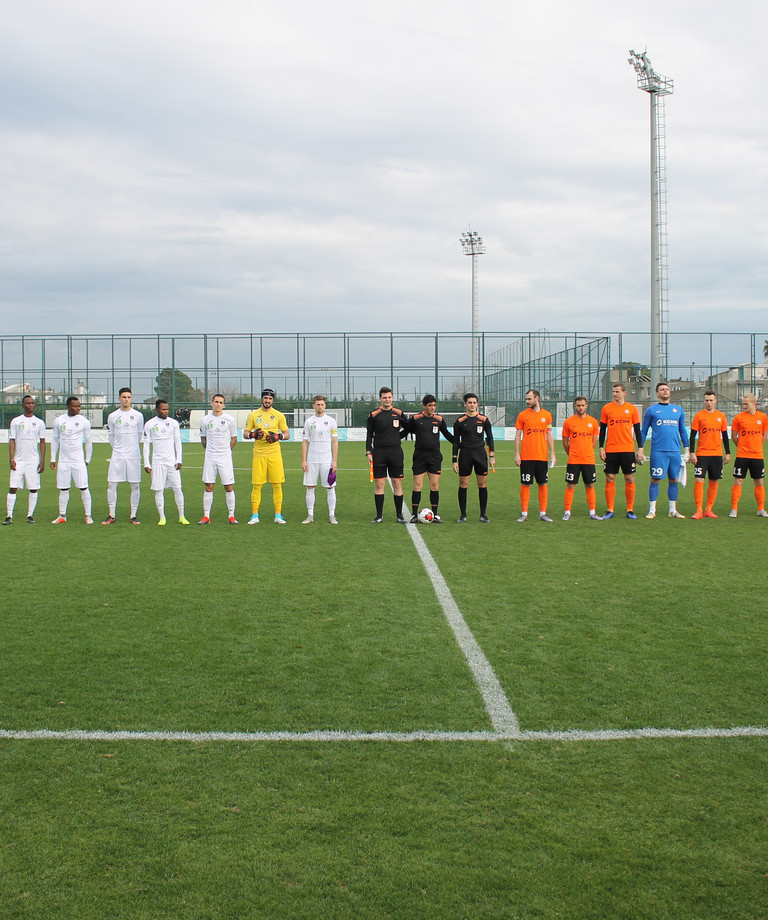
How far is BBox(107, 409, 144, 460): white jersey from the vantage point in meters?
11.9

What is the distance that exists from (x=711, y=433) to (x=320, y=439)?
618cm

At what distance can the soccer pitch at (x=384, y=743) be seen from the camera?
2.89 metres

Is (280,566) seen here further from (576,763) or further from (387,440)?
(576,763)

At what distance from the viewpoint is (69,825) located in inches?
128

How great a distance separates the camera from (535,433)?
1170 cm

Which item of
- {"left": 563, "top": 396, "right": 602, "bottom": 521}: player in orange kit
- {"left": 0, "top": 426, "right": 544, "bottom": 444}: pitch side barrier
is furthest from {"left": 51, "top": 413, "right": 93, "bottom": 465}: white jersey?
{"left": 0, "top": 426, "right": 544, "bottom": 444}: pitch side barrier

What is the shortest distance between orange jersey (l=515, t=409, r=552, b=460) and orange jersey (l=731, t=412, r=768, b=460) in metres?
3.11

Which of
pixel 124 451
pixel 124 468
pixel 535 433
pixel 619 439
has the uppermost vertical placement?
pixel 535 433

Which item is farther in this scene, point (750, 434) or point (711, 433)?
point (711, 433)

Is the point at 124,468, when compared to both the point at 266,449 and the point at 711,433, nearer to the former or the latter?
the point at 266,449

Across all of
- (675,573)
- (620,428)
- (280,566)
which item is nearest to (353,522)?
(280,566)

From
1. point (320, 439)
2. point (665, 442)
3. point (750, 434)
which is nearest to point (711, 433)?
point (750, 434)

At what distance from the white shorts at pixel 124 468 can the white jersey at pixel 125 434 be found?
34mm

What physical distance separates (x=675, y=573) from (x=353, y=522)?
511 cm
